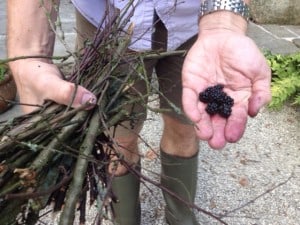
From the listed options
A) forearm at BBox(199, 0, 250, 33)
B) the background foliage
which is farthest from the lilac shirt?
the background foliage

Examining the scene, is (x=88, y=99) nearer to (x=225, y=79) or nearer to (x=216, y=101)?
(x=216, y=101)

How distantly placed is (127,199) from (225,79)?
3.20 feet

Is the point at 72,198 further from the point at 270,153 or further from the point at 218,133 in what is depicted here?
the point at 270,153

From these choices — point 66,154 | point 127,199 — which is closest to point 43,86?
point 66,154

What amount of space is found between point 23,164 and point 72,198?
0.17 metres

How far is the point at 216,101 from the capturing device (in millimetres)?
1469

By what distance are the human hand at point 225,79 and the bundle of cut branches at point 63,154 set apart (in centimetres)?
22

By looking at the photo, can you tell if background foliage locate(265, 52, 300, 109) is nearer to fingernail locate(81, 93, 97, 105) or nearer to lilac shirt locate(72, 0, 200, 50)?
lilac shirt locate(72, 0, 200, 50)

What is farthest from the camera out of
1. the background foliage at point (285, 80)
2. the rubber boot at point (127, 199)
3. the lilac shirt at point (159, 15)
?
the background foliage at point (285, 80)

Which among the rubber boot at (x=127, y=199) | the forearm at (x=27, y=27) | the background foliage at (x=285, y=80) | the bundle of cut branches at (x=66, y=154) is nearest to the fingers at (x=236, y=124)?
the bundle of cut branches at (x=66, y=154)

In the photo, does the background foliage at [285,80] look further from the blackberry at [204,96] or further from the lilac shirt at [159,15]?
the blackberry at [204,96]

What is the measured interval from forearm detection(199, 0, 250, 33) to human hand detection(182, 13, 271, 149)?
0.02 m

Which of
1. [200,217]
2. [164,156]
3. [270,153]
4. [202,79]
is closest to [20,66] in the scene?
[202,79]

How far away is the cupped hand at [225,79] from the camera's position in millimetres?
1475
